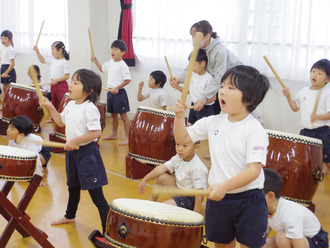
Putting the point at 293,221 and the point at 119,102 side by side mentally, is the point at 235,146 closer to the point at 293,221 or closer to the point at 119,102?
the point at 293,221

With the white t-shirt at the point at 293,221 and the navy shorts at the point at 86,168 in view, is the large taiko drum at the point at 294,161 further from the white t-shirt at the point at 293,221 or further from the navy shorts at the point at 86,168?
the navy shorts at the point at 86,168

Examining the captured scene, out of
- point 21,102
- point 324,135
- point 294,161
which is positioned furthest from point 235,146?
point 21,102

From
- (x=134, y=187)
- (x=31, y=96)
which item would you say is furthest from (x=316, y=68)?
(x=31, y=96)

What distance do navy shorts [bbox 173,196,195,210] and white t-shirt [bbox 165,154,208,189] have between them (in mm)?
75

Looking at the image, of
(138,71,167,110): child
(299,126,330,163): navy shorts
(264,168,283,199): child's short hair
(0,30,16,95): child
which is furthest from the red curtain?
(264,168,283,199): child's short hair

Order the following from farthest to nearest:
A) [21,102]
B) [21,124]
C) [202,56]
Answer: [21,102] → [202,56] → [21,124]

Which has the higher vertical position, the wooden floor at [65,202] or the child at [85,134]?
the child at [85,134]

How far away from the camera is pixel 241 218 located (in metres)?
1.40

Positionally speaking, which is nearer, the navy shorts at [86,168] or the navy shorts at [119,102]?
the navy shorts at [86,168]

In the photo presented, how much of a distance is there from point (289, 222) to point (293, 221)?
0.06 ft

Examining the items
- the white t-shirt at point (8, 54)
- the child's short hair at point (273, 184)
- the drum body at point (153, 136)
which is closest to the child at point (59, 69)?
the white t-shirt at point (8, 54)

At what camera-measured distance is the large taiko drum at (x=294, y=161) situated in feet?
7.33

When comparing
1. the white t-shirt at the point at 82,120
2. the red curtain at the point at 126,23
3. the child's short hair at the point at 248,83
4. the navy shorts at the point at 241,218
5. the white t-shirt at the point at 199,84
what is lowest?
the navy shorts at the point at 241,218

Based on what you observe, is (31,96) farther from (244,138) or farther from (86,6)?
(244,138)
